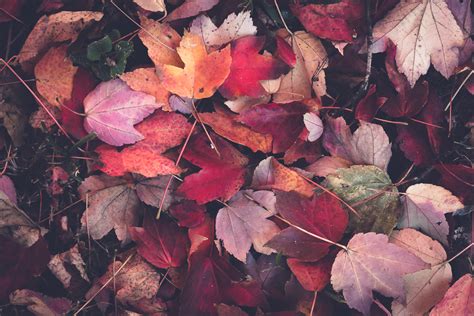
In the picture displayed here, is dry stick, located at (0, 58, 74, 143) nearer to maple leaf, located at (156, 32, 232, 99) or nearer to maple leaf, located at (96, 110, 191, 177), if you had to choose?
maple leaf, located at (96, 110, 191, 177)

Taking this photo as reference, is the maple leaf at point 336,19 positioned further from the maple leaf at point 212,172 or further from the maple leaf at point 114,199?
the maple leaf at point 114,199

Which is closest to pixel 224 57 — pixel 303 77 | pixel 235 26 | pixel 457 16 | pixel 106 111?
pixel 235 26

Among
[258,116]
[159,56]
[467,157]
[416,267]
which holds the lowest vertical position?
[416,267]

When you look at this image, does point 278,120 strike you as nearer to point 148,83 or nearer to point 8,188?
point 148,83

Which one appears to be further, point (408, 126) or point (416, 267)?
point (408, 126)

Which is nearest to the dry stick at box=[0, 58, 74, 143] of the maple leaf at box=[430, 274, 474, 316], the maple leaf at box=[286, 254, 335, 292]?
the maple leaf at box=[286, 254, 335, 292]

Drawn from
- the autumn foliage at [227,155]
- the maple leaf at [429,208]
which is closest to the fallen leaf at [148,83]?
the autumn foliage at [227,155]

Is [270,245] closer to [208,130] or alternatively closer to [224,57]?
[208,130]
